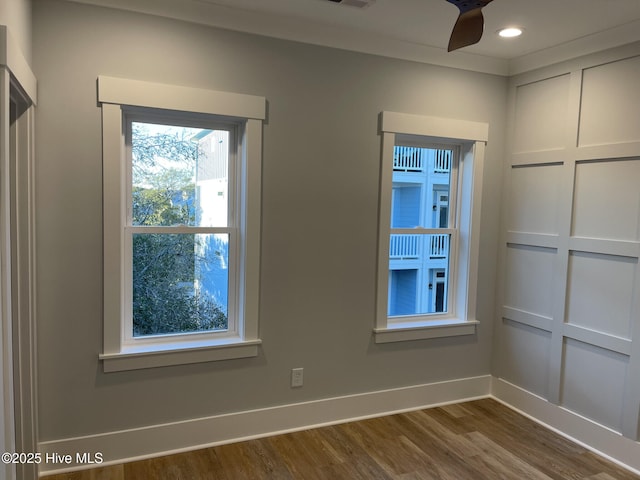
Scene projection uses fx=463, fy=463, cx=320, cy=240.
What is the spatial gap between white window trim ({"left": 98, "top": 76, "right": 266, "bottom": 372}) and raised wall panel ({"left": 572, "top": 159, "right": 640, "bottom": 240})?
6.63 feet

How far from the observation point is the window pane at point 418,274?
3332mm

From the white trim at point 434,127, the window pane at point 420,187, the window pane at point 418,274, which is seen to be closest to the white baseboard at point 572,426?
the window pane at point 418,274

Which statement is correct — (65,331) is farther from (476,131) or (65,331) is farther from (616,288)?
(616,288)

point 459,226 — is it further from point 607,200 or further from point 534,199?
point 607,200

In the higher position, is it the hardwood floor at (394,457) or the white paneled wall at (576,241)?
the white paneled wall at (576,241)

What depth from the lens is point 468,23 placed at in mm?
1854

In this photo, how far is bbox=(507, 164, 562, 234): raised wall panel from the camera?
10.2 feet

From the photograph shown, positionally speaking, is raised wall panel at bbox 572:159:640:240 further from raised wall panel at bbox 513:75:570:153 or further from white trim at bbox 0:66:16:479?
white trim at bbox 0:66:16:479

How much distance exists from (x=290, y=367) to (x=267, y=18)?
2.10 meters

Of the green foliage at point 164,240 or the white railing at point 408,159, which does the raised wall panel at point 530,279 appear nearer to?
the white railing at point 408,159

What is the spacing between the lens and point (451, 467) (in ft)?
8.60

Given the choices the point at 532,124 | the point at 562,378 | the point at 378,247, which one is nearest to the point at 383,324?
the point at 378,247

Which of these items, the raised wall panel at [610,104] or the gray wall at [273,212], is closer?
the gray wall at [273,212]

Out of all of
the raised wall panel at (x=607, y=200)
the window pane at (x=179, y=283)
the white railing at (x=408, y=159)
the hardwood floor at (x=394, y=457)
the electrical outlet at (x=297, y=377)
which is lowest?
the hardwood floor at (x=394, y=457)
